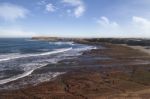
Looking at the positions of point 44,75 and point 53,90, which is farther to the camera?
point 44,75

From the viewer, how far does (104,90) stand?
50.4 feet

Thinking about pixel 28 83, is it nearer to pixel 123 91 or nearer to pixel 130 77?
pixel 123 91

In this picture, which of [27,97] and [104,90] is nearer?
[27,97]

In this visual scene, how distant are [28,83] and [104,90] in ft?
18.4

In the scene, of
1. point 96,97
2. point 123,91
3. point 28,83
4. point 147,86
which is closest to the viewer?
point 96,97

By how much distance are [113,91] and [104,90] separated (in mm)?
619

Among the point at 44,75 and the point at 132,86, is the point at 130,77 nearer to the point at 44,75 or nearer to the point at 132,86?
the point at 132,86

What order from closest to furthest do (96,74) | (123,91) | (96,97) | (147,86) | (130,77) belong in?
(96,97) < (123,91) < (147,86) < (130,77) < (96,74)

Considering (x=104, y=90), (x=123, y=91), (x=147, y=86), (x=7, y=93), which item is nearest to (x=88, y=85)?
(x=104, y=90)

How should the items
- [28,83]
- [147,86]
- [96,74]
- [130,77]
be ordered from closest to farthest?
[147,86] < [28,83] < [130,77] < [96,74]

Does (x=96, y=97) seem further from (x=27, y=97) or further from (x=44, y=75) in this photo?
(x=44, y=75)

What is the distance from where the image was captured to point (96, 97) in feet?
45.5

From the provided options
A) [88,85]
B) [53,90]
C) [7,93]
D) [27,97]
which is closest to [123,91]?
[88,85]

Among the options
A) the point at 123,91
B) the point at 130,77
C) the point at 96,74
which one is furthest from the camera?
the point at 96,74
